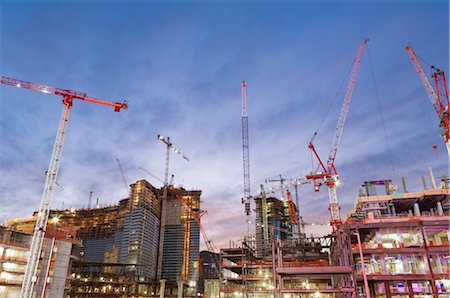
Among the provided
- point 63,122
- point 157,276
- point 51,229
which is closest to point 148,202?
point 157,276

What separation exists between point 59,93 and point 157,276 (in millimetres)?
145547

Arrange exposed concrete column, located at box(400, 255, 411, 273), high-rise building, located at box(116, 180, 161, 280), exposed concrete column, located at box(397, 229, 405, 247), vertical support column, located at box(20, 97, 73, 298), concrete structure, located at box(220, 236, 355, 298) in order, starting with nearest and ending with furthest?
vertical support column, located at box(20, 97, 73, 298)
exposed concrete column, located at box(400, 255, 411, 273)
exposed concrete column, located at box(397, 229, 405, 247)
concrete structure, located at box(220, 236, 355, 298)
high-rise building, located at box(116, 180, 161, 280)

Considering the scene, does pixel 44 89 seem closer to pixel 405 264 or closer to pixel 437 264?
pixel 405 264

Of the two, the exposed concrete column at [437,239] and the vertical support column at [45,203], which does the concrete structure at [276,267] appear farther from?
the vertical support column at [45,203]

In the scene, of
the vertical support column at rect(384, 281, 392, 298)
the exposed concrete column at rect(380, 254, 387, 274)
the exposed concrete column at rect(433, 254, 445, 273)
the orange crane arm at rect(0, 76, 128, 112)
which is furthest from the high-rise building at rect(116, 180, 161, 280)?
the exposed concrete column at rect(433, 254, 445, 273)

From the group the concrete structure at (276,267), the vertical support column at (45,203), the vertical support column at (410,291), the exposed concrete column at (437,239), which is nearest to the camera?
the vertical support column at (410,291)

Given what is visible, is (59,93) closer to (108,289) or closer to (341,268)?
(341,268)

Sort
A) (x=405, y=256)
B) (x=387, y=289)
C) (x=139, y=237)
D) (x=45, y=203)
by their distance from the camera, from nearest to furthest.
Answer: (x=387, y=289), (x=45, y=203), (x=405, y=256), (x=139, y=237)

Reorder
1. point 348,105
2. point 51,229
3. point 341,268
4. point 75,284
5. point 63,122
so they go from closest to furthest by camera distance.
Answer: point 341,268 < point 63,122 < point 51,229 < point 348,105 < point 75,284

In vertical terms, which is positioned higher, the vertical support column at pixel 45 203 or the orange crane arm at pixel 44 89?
the orange crane arm at pixel 44 89

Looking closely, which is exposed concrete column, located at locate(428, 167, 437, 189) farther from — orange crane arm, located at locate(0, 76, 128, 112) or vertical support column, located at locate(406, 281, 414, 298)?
orange crane arm, located at locate(0, 76, 128, 112)

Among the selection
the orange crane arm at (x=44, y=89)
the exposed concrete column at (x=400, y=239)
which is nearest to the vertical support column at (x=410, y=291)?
the exposed concrete column at (x=400, y=239)

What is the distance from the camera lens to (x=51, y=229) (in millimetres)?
91688

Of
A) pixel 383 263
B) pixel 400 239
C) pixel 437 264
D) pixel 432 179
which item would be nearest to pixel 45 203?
pixel 383 263
